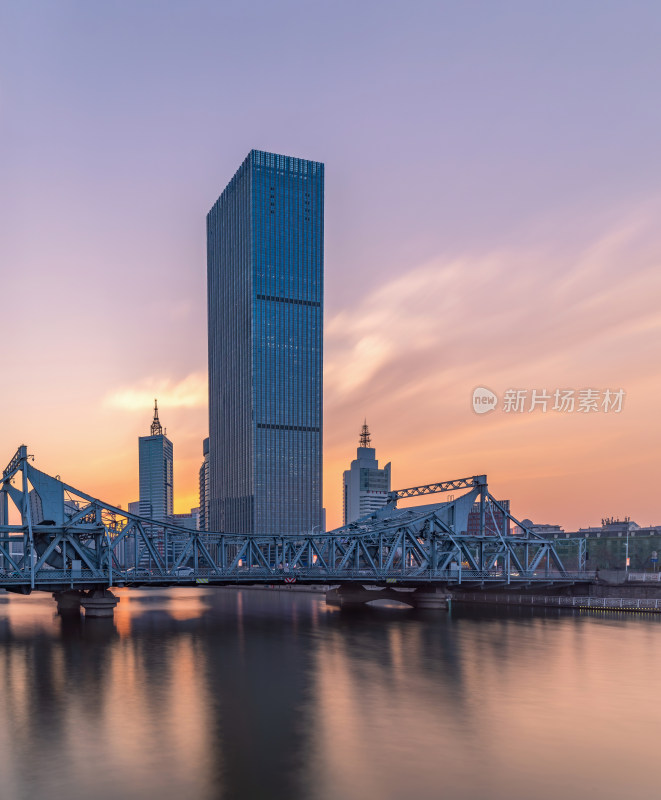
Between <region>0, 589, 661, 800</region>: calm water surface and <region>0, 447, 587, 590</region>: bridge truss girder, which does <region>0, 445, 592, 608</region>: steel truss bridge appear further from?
<region>0, 589, 661, 800</region>: calm water surface

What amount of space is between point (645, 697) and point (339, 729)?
25.4m

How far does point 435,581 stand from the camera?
377 feet

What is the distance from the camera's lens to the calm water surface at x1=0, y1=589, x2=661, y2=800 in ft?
106

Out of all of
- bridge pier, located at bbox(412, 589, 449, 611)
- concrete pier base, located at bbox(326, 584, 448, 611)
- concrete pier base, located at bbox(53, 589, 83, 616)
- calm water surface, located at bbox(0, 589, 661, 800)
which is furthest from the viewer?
concrete pier base, located at bbox(326, 584, 448, 611)

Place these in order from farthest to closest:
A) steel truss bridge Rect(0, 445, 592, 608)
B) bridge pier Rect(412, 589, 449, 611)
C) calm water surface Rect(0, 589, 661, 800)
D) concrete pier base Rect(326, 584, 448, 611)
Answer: concrete pier base Rect(326, 584, 448, 611) < bridge pier Rect(412, 589, 449, 611) < steel truss bridge Rect(0, 445, 592, 608) < calm water surface Rect(0, 589, 661, 800)

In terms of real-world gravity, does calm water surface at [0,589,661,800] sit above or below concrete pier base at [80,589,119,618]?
above

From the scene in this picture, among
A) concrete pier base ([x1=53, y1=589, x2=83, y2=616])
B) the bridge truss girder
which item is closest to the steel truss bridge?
the bridge truss girder

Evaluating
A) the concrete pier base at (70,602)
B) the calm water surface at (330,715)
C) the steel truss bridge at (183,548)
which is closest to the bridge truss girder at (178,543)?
the steel truss bridge at (183,548)

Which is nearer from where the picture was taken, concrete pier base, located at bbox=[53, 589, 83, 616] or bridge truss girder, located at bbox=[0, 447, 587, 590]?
bridge truss girder, located at bbox=[0, 447, 587, 590]

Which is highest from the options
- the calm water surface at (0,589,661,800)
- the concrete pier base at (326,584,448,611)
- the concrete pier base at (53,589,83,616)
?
the calm water surface at (0,589,661,800)

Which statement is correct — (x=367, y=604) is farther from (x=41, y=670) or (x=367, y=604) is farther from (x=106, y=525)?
(x=41, y=670)

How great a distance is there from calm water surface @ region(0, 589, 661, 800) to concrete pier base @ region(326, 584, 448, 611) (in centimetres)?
3566

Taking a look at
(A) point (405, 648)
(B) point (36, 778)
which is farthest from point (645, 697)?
(B) point (36, 778)

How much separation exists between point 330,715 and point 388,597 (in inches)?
3236
